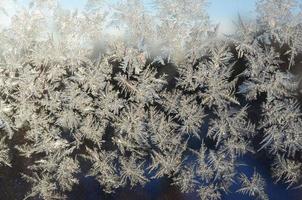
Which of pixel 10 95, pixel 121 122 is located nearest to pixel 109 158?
pixel 121 122

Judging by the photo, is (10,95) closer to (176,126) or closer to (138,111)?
(138,111)

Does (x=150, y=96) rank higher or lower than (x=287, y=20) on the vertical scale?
lower

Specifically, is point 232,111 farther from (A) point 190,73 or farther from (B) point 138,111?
(B) point 138,111

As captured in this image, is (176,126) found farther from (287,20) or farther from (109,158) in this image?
(287,20)

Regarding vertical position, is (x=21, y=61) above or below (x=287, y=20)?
below

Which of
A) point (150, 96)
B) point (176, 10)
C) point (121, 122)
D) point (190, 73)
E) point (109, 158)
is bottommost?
point (109, 158)

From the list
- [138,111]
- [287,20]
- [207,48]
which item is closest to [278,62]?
[287,20]

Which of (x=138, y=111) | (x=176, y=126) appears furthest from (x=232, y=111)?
(x=138, y=111)
